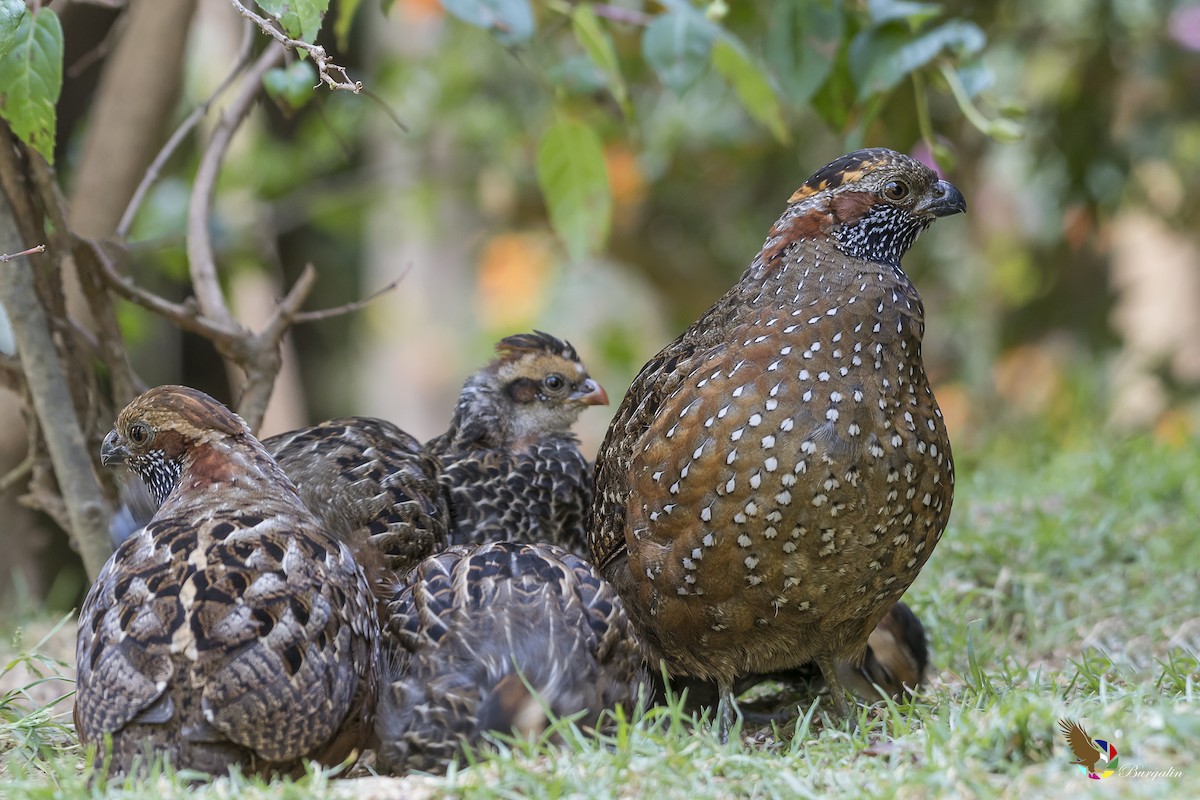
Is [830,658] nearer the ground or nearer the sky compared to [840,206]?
nearer the ground

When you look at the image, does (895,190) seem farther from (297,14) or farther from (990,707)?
(297,14)

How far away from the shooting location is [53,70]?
4.01m

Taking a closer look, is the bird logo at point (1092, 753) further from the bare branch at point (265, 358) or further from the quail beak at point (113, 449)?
the bare branch at point (265, 358)

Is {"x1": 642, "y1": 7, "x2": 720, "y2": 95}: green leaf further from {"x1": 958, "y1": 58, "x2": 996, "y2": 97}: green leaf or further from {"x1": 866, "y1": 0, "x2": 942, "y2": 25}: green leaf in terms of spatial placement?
{"x1": 958, "y1": 58, "x2": 996, "y2": 97}: green leaf

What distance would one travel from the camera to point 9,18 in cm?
366

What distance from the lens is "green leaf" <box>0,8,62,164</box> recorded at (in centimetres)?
396

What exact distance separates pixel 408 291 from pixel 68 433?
8499mm

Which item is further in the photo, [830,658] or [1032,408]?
[1032,408]

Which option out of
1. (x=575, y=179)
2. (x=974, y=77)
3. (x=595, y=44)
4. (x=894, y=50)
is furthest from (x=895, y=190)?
(x=575, y=179)

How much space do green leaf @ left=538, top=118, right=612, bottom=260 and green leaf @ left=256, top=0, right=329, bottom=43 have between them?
195cm

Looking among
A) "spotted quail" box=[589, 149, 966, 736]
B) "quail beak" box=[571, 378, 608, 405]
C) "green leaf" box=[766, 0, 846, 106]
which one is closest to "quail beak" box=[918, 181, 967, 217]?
"spotted quail" box=[589, 149, 966, 736]

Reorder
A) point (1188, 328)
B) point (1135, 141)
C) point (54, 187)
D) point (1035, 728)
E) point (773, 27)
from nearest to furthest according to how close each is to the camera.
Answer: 1. point (1035, 728)
2. point (54, 187)
3. point (773, 27)
4. point (1135, 141)
5. point (1188, 328)

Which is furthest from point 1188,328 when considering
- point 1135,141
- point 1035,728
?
point 1035,728

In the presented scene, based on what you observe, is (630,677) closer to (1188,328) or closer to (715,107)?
(715,107)
